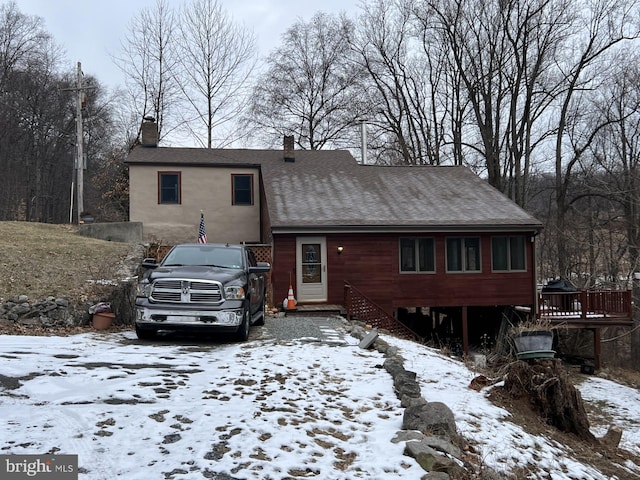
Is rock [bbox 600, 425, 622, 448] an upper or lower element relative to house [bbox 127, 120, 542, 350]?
lower

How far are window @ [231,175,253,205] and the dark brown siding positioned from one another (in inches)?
212

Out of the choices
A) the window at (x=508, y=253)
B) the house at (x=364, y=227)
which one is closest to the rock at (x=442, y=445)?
the house at (x=364, y=227)

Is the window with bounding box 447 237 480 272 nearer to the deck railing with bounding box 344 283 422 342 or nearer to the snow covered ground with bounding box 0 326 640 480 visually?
the deck railing with bounding box 344 283 422 342

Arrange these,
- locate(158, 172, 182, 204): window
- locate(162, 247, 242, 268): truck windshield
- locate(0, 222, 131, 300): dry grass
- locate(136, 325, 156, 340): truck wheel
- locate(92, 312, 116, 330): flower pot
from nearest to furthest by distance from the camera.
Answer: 1. locate(136, 325, 156, 340): truck wheel
2. locate(162, 247, 242, 268): truck windshield
3. locate(92, 312, 116, 330): flower pot
4. locate(0, 222, 131, 300): dry grass
5. locate(158, 172, 182, 204): window

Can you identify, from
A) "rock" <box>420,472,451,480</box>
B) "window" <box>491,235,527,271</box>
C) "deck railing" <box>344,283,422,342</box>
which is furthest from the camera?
"window" <box>491,235,527,271</box>

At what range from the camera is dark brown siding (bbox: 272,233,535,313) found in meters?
17.5

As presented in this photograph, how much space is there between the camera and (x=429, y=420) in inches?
203

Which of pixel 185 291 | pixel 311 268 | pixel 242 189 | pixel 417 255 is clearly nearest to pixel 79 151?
pixel 242 189

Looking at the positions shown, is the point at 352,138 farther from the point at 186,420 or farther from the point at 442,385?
the point at 186,420

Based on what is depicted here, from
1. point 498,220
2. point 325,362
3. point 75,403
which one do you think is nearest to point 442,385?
point 325,362

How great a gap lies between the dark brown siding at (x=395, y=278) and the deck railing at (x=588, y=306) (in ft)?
2.39

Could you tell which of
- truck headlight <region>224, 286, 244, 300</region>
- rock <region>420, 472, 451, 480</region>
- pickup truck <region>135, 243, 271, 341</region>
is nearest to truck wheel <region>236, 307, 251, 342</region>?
pickup truck <region>135, 243, 271, 341</region>

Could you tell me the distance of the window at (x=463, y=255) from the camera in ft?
61.4

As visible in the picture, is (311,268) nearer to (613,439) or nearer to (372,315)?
(372,315)
